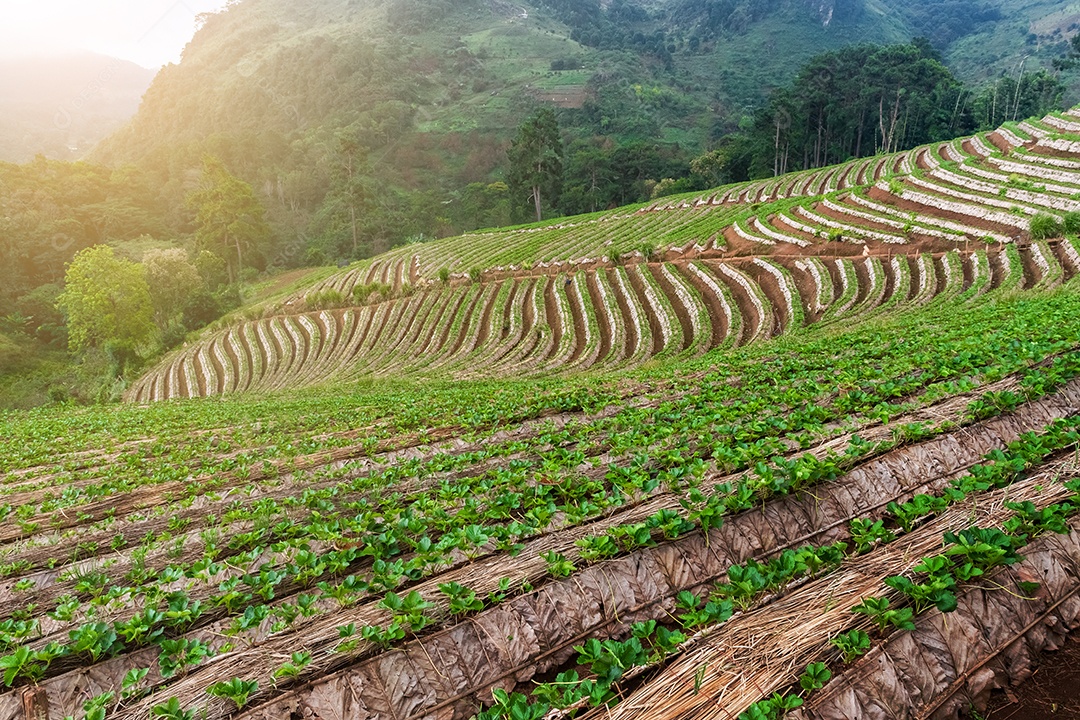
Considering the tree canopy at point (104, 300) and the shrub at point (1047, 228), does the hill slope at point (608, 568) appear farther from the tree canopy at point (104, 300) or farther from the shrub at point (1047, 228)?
the tree canopy at point (104, 300)

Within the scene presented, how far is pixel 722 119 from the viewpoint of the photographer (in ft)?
443

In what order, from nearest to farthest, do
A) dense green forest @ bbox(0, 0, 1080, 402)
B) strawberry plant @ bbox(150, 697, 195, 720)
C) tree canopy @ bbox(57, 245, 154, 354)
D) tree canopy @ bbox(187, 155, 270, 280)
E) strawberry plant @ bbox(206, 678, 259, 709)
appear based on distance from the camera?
strawberry plant @ bbox(150, 697, 195, 720) < strawberry plant @ bbox(206, 678, 259, 709) < tree canopy @ bbox(57, 245, 154, 354) < dense green forest @ bbox(0, 0, 1080, 402) < tree canopy @ bbox(187, 155, 270, 280)

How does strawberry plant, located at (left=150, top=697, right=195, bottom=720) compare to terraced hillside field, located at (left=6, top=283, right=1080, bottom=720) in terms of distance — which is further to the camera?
terraced hillside field, located at (left=6, top=283, right=1080, bottom=720)

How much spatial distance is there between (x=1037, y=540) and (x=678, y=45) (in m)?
221

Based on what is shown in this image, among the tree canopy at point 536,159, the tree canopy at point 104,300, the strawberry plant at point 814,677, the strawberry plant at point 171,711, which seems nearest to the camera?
the strawberry plant at point 814,677

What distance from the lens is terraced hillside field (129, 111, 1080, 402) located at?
27172 millimetres

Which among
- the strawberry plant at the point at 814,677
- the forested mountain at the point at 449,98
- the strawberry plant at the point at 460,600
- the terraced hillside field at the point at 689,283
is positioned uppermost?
the forested mountain at the point at 449,98

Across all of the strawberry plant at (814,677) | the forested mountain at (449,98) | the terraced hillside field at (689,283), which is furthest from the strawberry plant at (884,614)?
the forested mountain at (449,98)

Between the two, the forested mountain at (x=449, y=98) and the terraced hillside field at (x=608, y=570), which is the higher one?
the forested mountain at (x=449, y=98)

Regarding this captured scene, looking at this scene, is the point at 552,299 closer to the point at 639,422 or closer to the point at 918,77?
the point at 639,422

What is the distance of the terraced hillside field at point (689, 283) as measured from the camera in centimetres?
2717

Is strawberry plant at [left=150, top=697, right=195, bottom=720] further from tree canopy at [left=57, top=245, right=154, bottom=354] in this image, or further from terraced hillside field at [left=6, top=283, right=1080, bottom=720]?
tree canopy at [left=57, top=245, right=154, bottom=354]

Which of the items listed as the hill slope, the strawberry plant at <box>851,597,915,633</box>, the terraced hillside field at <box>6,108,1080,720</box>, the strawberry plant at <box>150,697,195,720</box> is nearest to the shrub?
the terraced hillside field at <box>6,108,1080,720</box>

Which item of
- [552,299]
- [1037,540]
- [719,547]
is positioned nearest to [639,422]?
[719,547]
